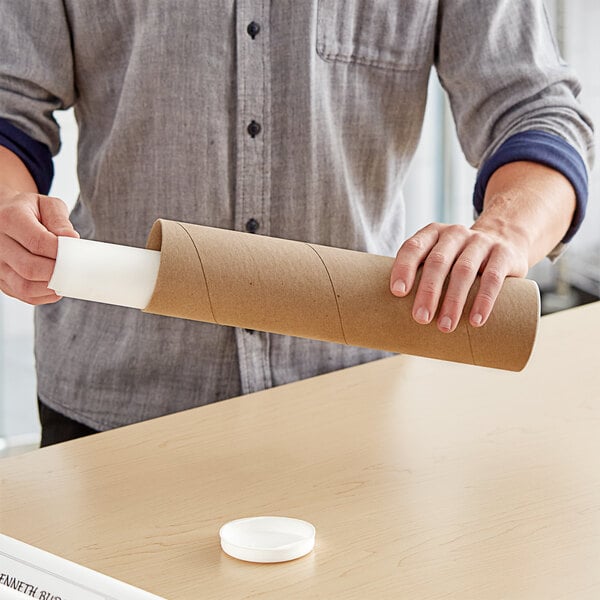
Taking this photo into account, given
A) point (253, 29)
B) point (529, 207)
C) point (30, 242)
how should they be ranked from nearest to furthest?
1. point (30, 242)
2. point (529, 207)
3. point (253, 29)

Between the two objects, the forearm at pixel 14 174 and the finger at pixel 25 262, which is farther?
the forearm at pixel 14 174

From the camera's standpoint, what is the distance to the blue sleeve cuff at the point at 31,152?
1.21 meters

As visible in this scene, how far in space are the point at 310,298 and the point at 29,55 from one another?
0.58 meters

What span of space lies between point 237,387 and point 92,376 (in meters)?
0.19

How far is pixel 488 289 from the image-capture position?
90 cm

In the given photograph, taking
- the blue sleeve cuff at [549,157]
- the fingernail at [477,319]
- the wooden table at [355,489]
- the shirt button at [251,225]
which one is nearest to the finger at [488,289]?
the fingernail at [477,319]

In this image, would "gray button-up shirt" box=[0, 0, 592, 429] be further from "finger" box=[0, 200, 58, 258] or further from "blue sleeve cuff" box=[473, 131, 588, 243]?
"finger" box=[0, 200, 58, 258]

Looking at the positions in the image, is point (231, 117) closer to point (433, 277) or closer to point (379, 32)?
point (379, 32)

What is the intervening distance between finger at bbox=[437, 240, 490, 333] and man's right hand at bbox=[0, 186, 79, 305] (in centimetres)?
35

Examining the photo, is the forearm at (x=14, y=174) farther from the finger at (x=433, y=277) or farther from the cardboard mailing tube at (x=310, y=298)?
the finger at (x=433, y=277)

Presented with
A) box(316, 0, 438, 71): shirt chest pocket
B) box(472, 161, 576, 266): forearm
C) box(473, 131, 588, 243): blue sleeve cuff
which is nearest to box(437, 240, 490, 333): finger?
box(472, 161, 576, 266): forearm

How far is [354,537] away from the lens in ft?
2.61

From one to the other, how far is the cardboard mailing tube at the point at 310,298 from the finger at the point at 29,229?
0.30 feet

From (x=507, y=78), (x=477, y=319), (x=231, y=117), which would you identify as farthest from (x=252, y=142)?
(x=477, y=319)
